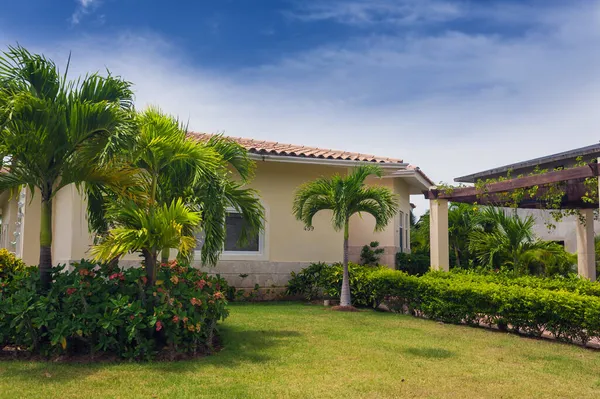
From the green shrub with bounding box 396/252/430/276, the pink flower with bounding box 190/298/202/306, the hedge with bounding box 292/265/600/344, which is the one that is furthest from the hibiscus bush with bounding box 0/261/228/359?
the green shrub with bounding box 396/252/430/276

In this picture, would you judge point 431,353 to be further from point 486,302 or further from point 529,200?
point 529,200

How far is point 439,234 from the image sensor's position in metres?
13.5

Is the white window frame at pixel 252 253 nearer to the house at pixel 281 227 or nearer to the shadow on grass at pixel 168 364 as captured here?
the house at pixel 281 227

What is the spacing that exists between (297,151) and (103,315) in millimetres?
8480

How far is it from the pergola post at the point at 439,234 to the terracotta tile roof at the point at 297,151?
187cm

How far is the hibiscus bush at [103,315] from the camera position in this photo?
6.58 metres

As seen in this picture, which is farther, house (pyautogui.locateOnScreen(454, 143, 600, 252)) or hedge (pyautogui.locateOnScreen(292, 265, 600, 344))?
house (pyautogui.locateOnScreen(454, 143, 600, 252))

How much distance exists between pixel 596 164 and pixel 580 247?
7.31 m

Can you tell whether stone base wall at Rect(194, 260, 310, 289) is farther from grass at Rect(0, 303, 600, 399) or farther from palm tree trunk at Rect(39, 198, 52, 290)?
palm tree trunk at Rect(39, 198, 52, 290)

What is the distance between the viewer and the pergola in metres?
9.98

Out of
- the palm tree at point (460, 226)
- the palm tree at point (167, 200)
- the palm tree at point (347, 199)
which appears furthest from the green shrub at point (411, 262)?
the palm tree at point (167, 200)

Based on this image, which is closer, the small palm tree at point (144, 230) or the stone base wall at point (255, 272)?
the small palm tree at point (144, 230)

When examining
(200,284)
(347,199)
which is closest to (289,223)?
(347,199)

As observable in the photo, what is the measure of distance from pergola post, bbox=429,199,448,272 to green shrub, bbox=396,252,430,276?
→ 187 cm
